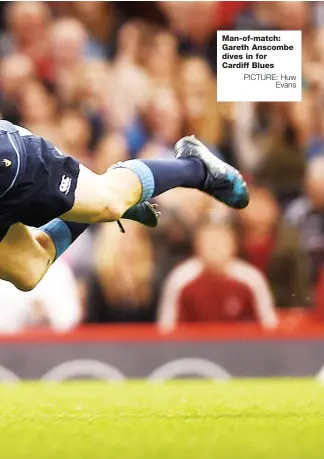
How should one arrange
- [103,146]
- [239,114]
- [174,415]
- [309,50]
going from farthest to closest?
1. [103,146]
2. [239,114]
3. [309,50]
4. [174,415]

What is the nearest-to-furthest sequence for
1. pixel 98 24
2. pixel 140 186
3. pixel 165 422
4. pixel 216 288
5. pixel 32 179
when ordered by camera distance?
pixel 32 179, pixel 140 186, pixel 165 422, pixel 98 24, pixel 216 288

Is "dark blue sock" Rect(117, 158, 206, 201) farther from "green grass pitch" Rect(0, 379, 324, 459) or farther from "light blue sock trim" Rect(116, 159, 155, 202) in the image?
"green grass pitch" Rect(0, 379, 324, 459)

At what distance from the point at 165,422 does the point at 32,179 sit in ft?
3.44

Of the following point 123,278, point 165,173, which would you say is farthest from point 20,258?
point 123,278

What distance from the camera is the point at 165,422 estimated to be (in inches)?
156

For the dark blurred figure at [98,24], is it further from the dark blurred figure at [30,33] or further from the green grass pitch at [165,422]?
the green grass pitch at [165,422]

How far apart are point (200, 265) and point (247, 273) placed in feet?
0.83

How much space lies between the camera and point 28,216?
11.9 ft

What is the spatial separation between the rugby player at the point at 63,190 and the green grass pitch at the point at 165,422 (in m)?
0.58

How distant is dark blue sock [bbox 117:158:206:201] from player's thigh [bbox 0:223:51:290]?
0.46 m

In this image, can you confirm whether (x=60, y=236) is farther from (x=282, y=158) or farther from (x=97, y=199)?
(x=282, y=158)

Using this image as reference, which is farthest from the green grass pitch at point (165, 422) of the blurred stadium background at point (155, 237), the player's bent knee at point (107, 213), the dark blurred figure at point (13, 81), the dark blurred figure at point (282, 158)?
the dark blurred figure at point (13, 81)

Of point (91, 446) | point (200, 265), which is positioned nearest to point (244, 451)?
point (91, 446)

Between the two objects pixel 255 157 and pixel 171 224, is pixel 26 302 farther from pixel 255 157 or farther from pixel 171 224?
pixel 255 157
